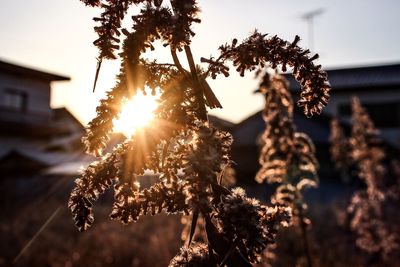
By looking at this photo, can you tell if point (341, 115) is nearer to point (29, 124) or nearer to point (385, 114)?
point (385, 114)

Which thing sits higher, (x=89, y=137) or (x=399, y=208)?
(x=89, y=137)

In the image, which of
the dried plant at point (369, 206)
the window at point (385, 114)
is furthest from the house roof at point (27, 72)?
the dried plant at point (369, 206)

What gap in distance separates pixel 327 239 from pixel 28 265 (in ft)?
28.2

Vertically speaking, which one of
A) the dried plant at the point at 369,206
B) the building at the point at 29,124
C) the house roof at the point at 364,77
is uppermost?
the house roof at the point at 364,77

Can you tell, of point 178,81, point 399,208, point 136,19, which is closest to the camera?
point 136,19

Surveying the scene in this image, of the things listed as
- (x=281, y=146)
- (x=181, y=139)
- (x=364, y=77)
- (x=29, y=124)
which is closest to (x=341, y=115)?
(x=364, y=77)

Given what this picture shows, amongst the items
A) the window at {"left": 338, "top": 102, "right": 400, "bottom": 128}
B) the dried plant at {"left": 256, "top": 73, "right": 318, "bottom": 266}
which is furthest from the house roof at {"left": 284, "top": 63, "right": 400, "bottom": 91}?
the dried plant at {"left": 256, "top": 73, "right": 318, "bottom": 266}

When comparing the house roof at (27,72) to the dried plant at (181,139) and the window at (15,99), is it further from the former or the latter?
the dried plant at (181,139)

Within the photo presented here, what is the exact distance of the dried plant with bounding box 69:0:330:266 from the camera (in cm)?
208

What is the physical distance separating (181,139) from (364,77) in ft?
137

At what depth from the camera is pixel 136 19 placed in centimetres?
223

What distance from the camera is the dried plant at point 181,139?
208 cm

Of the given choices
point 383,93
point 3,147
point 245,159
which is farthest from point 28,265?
point 383,93

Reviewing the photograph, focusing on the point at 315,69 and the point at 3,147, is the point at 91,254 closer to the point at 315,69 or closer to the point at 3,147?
the point at 315,69
